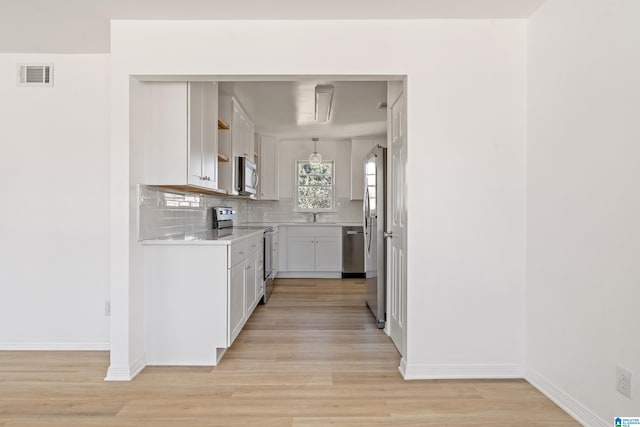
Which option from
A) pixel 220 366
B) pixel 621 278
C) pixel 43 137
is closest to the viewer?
pixel 621 278

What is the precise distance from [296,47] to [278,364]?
2.22 m

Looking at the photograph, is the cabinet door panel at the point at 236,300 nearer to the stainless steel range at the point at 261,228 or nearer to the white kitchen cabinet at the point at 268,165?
the stainless steel range at the point at 261,228

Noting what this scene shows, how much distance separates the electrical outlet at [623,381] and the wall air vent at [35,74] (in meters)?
4.23

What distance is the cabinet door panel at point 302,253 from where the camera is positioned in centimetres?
663

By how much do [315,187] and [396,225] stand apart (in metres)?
4.05

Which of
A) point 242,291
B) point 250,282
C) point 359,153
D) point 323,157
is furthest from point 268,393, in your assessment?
point 323,157

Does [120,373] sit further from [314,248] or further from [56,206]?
[314,248]

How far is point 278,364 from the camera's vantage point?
284 centimetres

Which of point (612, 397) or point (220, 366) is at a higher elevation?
point (612, 397)

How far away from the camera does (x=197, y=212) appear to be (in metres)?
4.13

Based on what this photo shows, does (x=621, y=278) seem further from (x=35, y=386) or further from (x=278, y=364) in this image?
(x=35, y=386)

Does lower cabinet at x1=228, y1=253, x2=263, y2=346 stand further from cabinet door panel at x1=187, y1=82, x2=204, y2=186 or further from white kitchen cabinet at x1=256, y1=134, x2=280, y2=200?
white kitchen cabinet at x1=256, y1=134, x2=280, y2=200

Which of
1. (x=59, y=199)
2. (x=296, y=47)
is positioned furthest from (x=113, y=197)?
(x=296, y=47)

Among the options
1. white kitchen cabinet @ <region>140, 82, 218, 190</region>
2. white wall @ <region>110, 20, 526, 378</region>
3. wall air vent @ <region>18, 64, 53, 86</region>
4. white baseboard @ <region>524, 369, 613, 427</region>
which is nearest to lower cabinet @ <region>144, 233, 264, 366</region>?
white wall @ <region>110, 20, 526, 378</region>
